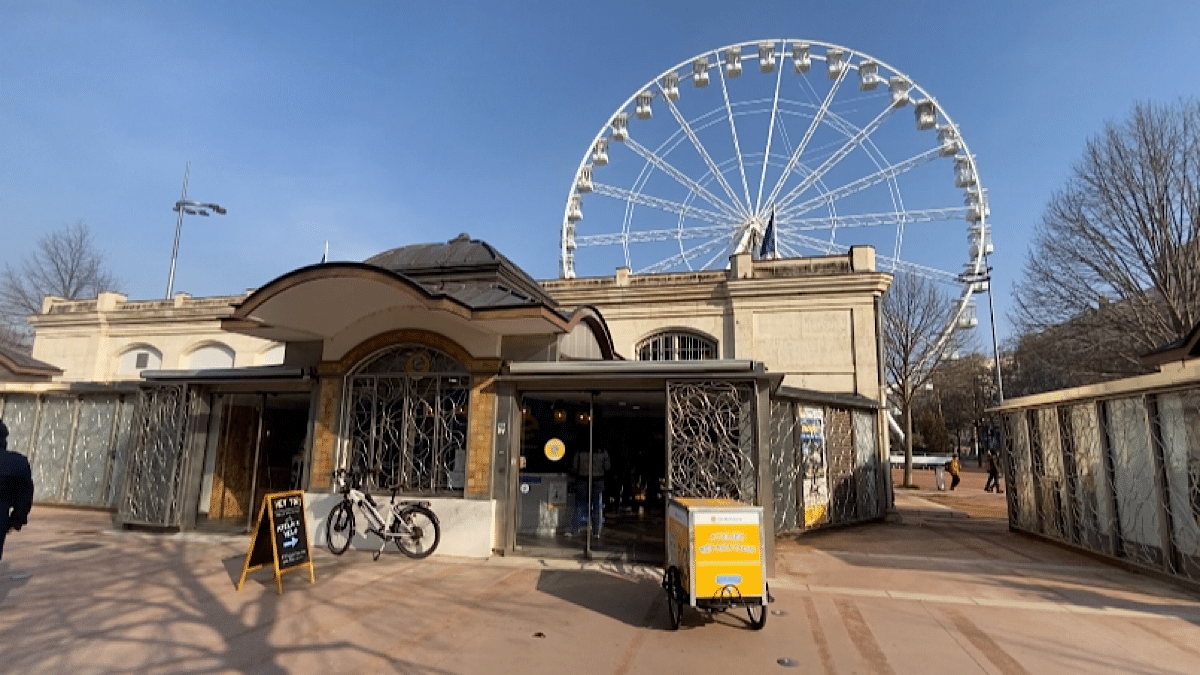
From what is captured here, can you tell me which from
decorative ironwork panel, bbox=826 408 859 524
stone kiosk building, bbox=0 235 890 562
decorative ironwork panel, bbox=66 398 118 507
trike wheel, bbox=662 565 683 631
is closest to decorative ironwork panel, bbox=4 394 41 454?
stone kiosk building, bbox=0 235 890 562

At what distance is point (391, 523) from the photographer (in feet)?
28.0

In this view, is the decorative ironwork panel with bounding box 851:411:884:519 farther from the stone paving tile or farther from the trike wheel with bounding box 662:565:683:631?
the trike wheel with bounding box 662:565:683:631

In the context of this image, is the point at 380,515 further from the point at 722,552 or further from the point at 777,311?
the point at 777,311

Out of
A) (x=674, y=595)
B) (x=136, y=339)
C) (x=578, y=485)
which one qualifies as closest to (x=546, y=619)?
(x=674, y=595)

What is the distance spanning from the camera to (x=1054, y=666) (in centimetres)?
481

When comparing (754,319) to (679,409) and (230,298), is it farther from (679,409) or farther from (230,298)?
(230,298)

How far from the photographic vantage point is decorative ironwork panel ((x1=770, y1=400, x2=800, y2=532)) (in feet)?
36.8

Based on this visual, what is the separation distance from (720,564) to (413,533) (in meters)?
4.90

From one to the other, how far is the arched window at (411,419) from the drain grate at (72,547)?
Result: 13.2ft

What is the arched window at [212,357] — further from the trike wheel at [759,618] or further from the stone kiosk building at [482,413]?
the trike wheel at [759,618]

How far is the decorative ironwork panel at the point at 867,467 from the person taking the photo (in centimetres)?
1332

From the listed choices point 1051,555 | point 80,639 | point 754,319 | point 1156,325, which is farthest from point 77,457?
point 1156,325

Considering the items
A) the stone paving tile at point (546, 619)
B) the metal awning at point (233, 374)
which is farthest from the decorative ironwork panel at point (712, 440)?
the metal awning at point (233, 374)

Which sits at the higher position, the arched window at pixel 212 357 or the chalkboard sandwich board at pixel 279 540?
the arched window at pixel 212 357
